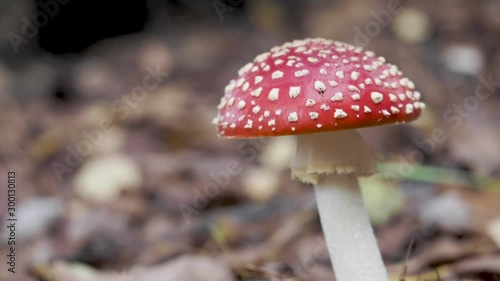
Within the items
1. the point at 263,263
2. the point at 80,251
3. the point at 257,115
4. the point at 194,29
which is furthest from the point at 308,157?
the point at 194,29

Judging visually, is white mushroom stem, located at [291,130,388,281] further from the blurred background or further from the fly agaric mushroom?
the blurred background

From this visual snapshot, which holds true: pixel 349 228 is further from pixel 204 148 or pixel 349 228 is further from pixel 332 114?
pixel 204 148

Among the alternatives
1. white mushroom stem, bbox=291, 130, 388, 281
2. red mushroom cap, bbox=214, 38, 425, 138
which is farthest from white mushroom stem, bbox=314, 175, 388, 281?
red mushroom cap, bbox=214, 38, 425, 138

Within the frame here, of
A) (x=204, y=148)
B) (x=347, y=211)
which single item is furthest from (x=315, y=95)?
(x=204, y=148)

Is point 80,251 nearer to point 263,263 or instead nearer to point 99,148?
point 263,263

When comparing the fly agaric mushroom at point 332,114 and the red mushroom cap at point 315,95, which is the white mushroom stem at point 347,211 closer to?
the fly agaric mushroom at point 332,114

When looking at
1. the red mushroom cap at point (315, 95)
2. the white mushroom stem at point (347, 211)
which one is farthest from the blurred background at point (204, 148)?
the red mushroom cap at point (315, 95)

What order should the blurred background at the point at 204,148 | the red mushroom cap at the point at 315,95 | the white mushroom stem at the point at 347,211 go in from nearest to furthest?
the red mushroom cap at the point at 315,95
the white mushroom stem at the point at 347,211
the blurred background at the point at 204,148
